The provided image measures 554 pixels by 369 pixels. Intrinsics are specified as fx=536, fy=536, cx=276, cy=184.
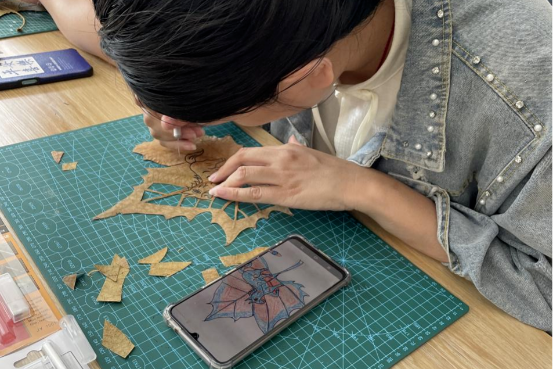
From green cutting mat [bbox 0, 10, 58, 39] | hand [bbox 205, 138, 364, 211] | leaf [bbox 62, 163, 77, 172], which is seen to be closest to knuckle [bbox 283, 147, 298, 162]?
hand [bbox 205, 138, 364, 211]

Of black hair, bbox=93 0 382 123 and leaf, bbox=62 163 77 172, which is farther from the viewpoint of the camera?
leaf, bbox=62 163 77 172

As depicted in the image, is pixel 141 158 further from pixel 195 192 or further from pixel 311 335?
pixel 311 335

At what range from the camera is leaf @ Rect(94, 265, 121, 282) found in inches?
26.7

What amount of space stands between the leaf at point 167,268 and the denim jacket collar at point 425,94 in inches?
13.6

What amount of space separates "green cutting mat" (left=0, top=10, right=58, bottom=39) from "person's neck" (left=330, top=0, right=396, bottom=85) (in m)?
0.79

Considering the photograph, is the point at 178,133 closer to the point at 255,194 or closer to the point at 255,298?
the point at 255,194

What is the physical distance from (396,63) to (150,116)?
0.42 metres

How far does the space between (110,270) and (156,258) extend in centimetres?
6

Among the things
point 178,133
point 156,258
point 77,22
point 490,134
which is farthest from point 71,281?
point 77,22

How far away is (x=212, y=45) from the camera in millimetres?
530

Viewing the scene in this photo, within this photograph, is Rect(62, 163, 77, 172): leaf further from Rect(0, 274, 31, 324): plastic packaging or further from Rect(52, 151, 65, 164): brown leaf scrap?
Rect(0, 274, 31, 324): plastic packaging

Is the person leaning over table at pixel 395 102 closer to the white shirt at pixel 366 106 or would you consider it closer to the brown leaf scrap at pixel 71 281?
the white shirt at pixel 366 106

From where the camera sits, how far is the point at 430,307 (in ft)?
2.27

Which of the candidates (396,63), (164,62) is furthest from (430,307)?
(164,62)
